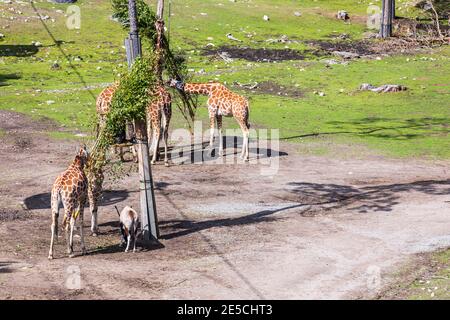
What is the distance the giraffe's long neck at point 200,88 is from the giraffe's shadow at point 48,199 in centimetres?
676

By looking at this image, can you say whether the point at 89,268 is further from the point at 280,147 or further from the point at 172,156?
the point at 280,147

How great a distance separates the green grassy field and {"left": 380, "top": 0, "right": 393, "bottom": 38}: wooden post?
2.60 m

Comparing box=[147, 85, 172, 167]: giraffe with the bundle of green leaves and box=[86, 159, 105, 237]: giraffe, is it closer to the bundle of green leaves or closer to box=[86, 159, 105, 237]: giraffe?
box=[86, 159, 105, 237]: giraffe

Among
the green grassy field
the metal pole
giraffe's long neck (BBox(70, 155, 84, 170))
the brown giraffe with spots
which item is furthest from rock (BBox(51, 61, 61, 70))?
giraffe's long neck (BBox(70, 155, 84, 170))

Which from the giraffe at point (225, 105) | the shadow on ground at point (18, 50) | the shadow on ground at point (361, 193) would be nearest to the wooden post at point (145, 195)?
the shadow on ground at point (361, 193)

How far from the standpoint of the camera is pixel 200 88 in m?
30.7

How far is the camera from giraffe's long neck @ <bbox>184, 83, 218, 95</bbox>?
1199 inches

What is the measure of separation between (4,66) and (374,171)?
23299 mm

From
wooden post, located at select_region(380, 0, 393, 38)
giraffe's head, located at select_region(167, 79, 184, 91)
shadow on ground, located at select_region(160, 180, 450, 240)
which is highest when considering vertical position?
wooden post, located at select_region(380, 0, 393, 38)

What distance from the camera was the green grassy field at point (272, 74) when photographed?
33.5 meters

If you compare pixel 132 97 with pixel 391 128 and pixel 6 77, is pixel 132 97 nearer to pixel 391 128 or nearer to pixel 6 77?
pixel 391 128

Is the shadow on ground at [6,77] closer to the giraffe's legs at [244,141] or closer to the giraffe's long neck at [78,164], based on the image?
the giraffe's legs at [244,141]

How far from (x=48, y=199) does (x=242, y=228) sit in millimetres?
6186

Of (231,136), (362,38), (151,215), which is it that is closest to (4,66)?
(231,136)
